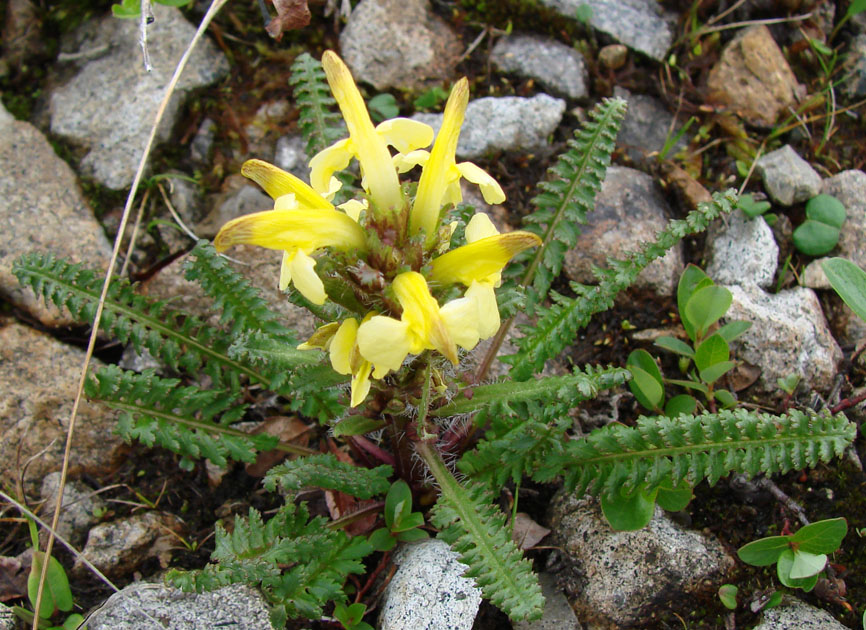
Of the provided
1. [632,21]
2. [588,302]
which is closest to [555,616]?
[588,302]

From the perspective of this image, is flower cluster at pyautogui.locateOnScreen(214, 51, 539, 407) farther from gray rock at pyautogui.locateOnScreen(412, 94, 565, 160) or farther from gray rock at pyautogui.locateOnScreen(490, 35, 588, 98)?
gray rock at pyautogui.locateOnScreen(490, 35, 588, 98)

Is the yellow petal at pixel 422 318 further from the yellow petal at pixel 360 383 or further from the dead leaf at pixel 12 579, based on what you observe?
the dead leaf at pixel 12 579

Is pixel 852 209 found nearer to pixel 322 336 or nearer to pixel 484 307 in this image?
pixel 484 307

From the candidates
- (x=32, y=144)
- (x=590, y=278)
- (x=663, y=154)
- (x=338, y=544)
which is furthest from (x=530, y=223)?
(x=32, y=144)

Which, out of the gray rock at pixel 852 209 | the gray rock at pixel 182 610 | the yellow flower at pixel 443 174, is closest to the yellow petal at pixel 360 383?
the yellow flower at pixel 443 174

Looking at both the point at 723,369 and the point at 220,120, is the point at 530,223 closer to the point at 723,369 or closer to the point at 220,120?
the point at 723,369

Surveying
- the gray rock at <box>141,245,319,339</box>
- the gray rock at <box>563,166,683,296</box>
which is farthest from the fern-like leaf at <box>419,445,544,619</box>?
the gray rock at <box>563,166,683,296</box>
